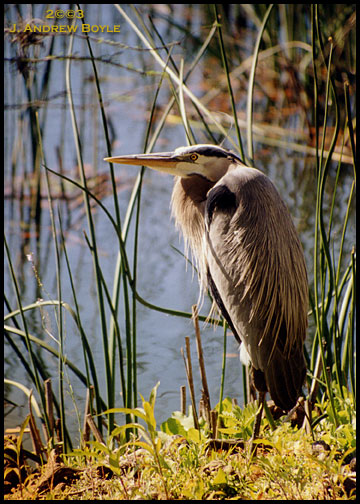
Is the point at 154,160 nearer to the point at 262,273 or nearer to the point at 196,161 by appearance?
the point at 196,161

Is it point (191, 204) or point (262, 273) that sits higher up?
point (191, 204)

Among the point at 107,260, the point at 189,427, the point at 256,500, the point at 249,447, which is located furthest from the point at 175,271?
the point at 256,500

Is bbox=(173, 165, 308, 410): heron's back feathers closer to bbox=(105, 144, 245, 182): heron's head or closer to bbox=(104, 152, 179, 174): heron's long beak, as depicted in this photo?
bbox=(105, 144, 245, 182): heron's head

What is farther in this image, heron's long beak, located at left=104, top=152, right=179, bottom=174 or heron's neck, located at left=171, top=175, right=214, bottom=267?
heron's neck, located at left=171, top=175, right=214, bottom=267

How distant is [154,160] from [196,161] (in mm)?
146

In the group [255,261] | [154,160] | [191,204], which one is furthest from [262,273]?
[154,160]

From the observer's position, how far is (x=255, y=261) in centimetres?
208

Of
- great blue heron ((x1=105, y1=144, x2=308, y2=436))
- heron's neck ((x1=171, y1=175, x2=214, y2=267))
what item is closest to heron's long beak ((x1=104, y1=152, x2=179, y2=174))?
great blue heron ((x1=105, y1=144, x2=308, y2=436))

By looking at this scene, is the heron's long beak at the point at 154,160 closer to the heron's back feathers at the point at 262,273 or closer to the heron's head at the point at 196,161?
the heron's head at the point at 196,161

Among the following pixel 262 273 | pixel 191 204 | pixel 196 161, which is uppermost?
pixel 196 161

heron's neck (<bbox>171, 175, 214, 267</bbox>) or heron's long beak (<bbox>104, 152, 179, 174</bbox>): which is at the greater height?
heron's long beak (<bbox>104, 152, 179, 174</bbox>)

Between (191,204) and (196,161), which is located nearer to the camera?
(196,161)

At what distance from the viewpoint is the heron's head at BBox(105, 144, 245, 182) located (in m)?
2.12

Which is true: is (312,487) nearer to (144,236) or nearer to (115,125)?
(144,236)
